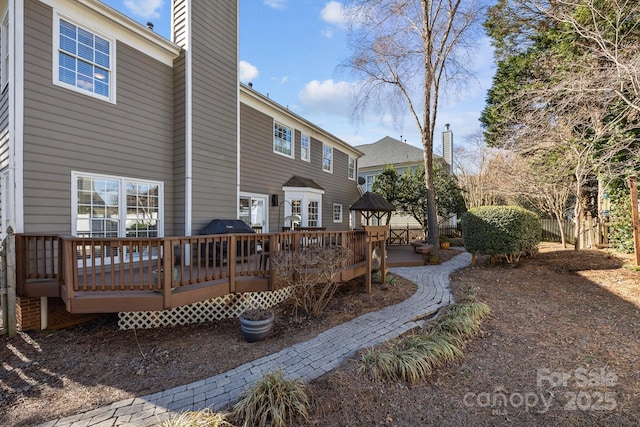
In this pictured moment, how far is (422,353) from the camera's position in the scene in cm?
357

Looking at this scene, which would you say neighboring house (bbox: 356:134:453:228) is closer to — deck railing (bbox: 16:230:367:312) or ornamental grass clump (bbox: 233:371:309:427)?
deck railing (bbox: 16:230:367:312)

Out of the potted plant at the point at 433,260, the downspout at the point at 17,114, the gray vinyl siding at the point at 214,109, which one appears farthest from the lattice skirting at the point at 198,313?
the potted plant at the point at 433,260

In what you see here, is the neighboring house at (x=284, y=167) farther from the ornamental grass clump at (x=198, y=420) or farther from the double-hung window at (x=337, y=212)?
the ornamental grass clump at (x=198, y=420)

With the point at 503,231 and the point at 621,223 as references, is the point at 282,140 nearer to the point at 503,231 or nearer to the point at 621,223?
the point at 503,231

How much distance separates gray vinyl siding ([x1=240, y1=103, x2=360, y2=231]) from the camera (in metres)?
8.89

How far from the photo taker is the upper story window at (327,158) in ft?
42.9

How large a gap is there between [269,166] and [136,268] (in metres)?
5.28

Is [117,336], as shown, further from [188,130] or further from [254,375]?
[188,130]

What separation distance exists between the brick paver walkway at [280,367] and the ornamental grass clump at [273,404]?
0.35m

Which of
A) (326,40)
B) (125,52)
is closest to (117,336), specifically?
(125,52)

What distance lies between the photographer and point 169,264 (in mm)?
4109

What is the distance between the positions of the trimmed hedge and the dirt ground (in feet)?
6.26

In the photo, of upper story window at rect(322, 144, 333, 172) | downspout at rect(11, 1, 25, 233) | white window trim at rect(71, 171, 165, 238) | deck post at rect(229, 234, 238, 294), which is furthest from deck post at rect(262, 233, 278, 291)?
upper story window at rect(322, 144, 333, 172)

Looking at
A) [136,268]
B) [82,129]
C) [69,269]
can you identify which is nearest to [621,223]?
[136,268]
